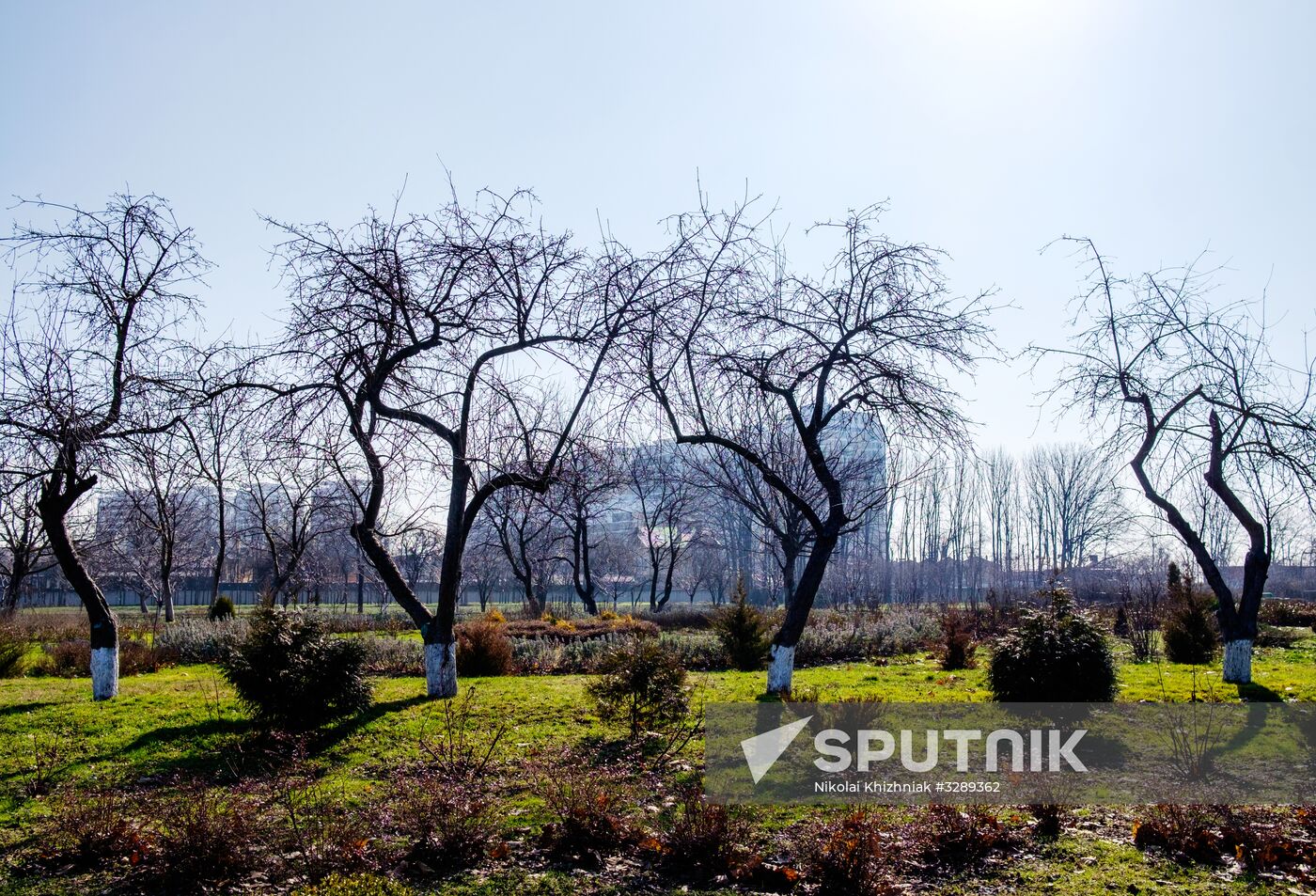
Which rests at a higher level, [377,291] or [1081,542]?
[377,291]

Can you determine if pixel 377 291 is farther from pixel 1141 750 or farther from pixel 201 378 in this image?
pixel 1141 750

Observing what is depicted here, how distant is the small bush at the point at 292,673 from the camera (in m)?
8.67

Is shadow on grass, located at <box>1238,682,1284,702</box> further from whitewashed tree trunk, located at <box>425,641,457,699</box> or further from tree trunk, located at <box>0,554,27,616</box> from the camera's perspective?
tree trunk, located at <box>0,554,27,616</box>

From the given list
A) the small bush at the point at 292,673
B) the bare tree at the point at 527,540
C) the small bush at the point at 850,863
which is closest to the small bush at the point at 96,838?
the small bush at the point at 292,673

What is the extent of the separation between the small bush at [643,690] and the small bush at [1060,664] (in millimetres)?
3442

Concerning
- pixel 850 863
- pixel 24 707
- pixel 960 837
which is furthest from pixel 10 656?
pixel 960 837

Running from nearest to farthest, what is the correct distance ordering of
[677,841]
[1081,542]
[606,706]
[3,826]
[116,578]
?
[677,841] < [3,826] < [606,706] < [116,578] < [1081,542]

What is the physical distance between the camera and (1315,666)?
48.6 ft

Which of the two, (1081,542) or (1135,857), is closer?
(1135,857)

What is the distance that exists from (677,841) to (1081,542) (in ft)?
190

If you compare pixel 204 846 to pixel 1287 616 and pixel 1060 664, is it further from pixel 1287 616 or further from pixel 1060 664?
pixel 1287 616

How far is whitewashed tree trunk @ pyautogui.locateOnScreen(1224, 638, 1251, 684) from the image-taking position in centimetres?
1173

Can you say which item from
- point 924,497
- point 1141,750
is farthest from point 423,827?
point 924,497

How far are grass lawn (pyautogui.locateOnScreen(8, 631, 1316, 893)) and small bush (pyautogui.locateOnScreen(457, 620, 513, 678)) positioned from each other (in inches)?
37.4
